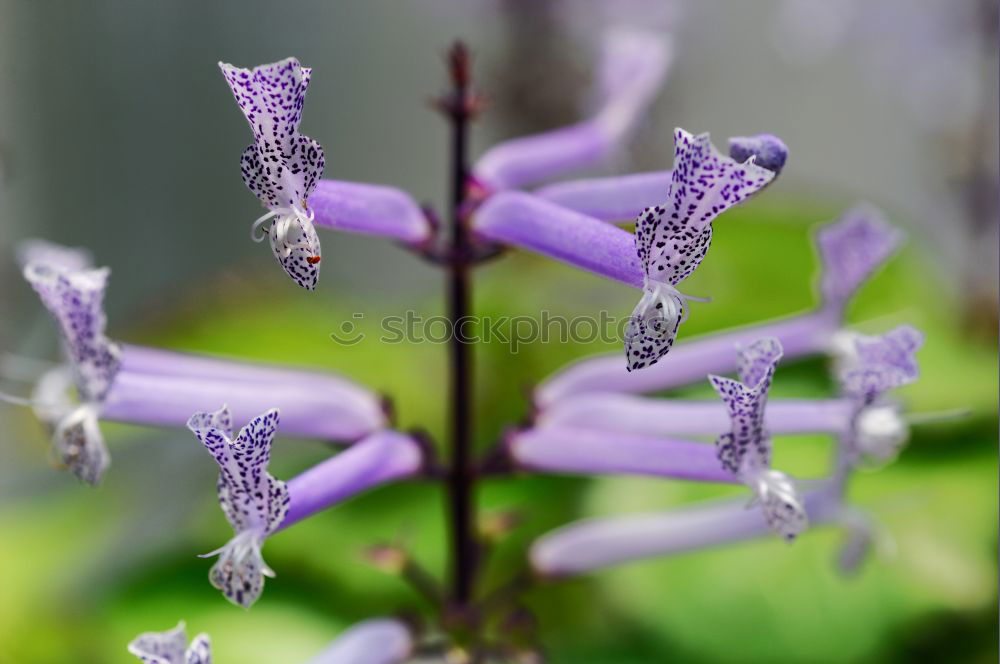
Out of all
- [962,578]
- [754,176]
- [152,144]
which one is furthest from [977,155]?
[152,144]

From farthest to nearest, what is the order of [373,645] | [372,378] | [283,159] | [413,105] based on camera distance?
[413,105] → [372,378] → [373,645] → [283,159]

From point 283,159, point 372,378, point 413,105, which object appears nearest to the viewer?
point 283,159

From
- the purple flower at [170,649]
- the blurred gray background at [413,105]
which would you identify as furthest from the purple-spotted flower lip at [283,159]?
the blurred gray background at [413,105]

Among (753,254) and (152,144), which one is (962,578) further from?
(152,144)

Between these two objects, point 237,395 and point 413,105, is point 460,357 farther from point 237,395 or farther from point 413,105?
point 413,105

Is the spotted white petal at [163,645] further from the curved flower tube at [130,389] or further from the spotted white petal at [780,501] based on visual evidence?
the spotted white petal at [780,501]

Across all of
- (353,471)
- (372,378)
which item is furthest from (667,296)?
(372,378)

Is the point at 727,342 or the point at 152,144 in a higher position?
the point at 152,144
